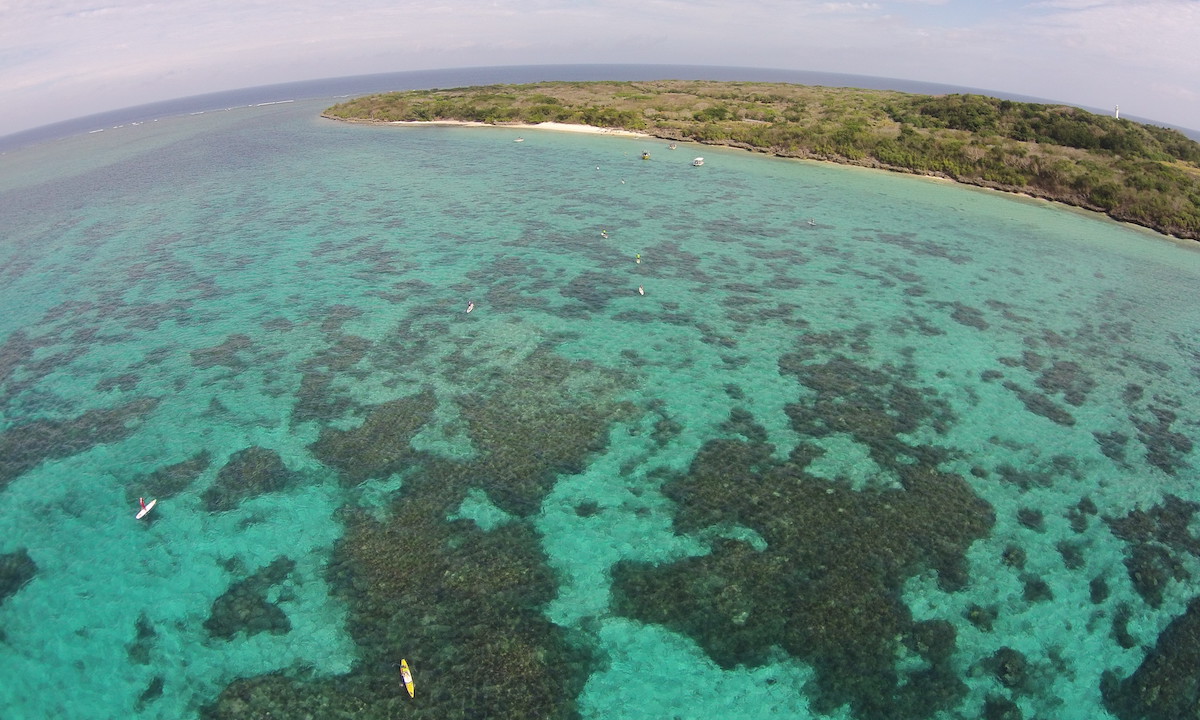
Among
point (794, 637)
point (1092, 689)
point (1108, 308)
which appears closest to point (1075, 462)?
point (1092, 689)

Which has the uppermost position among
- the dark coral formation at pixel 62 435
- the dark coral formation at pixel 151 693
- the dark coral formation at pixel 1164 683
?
the dark coral formation at pixel 62 435

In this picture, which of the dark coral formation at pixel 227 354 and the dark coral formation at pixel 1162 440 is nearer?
the dark coral formation at pixel 1162 440

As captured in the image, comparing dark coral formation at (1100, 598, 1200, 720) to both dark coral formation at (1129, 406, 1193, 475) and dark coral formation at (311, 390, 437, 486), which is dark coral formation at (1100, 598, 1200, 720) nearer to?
dark coral formation at (1129, 406, 1193, 475)

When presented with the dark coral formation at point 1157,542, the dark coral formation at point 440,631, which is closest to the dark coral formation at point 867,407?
the dark coral formation at point 1157,542

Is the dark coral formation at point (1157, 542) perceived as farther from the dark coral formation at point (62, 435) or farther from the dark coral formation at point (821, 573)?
the dark coral formation at point (62, 435)

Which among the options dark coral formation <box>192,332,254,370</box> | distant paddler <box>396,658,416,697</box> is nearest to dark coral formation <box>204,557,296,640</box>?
distant paddler <box>396,658,416,697</box>

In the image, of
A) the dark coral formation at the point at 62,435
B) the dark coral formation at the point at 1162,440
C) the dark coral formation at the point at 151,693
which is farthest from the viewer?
the dark coral formation at the point at 1162,440

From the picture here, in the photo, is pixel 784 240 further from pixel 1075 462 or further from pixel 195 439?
pixel 195 439
